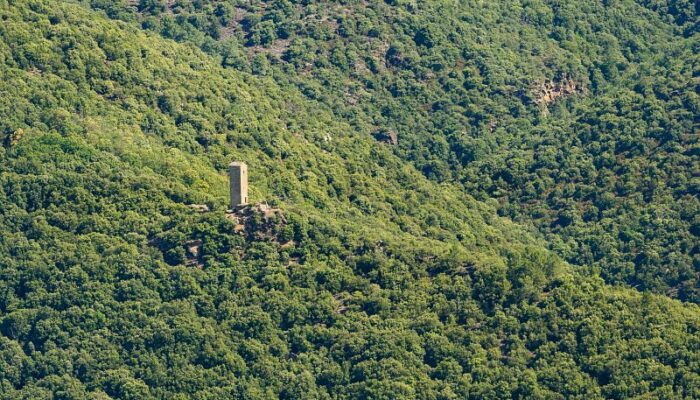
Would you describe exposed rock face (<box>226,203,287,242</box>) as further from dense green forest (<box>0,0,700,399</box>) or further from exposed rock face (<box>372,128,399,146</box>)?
exposed rock face (<box>372,128,399,146</box>)

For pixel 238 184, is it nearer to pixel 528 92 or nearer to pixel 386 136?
pixel 386 136

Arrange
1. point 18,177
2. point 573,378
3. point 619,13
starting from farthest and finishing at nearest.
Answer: point 619,13
point 18,177
point 573,378

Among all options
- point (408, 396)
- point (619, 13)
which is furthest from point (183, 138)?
point (619, 13)

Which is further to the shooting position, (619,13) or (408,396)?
(619,13)

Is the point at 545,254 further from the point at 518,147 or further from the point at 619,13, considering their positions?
the point at 619,13

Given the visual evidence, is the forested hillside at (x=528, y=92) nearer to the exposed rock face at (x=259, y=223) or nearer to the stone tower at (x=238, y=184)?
the exposed rock face at (x=259, y=223)

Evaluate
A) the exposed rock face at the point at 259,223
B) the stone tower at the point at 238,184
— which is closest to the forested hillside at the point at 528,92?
the exposed rock face at the point at 259,223

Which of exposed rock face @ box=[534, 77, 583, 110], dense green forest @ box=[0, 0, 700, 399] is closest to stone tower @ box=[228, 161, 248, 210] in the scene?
dense green forest @ box=[0, 0, 700, 399]

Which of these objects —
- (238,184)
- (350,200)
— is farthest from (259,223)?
(350,200)

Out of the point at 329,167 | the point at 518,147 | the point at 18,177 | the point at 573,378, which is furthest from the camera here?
the point at 518,147
